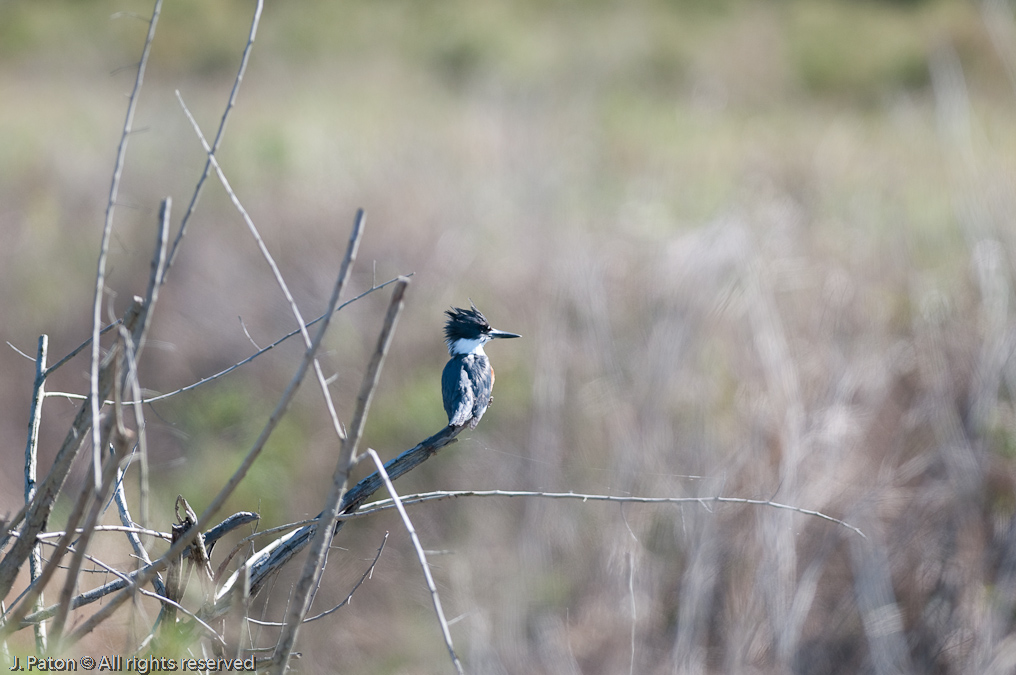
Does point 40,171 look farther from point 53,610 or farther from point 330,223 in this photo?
point 53,610

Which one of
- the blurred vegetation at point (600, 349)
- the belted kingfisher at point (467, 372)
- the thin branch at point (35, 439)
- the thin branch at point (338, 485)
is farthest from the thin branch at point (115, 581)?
the blurred vegetation at point (600, 349)

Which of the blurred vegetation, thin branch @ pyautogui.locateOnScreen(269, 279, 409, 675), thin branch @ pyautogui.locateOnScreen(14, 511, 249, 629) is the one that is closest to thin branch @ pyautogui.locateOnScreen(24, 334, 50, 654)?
thin branch @ pyautogui.locateOnScreen(14, 511, 249, 629)

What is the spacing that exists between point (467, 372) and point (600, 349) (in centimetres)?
316

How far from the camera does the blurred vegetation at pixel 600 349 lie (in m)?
5.16

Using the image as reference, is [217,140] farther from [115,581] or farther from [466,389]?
[466,389]

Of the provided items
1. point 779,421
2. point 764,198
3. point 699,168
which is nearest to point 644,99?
point 699,168

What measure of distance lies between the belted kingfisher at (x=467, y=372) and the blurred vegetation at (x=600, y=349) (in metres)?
0.80

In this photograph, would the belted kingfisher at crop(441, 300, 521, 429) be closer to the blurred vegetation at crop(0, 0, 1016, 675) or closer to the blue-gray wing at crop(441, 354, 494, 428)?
the blue-gray wing at crop(441, 354, 494, 428)

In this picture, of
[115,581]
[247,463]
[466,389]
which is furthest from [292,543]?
[466,389]

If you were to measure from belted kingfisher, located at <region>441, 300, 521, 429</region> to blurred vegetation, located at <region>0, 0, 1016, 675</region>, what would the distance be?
0.80m

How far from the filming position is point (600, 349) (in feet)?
19.7

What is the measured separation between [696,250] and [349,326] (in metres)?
3.08

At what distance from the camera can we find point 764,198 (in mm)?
7754

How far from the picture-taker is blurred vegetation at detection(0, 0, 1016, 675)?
5156 mm
